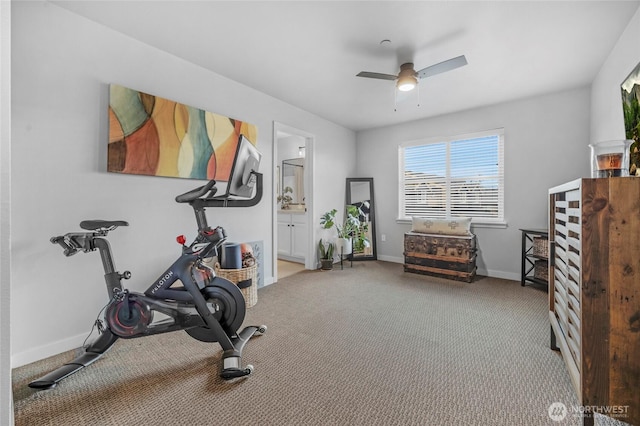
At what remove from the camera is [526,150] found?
3928 mm

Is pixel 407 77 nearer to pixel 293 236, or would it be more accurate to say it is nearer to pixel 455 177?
pixel 455 177

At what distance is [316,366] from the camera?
6.13 feet

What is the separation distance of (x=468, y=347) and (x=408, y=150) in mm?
3667

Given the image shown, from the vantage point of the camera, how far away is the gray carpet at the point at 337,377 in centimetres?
144

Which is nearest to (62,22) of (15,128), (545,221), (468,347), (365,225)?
(15,128)

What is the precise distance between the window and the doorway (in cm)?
174

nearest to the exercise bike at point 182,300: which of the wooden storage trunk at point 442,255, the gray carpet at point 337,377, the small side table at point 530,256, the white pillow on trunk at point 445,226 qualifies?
the gray carpet at point 337,377

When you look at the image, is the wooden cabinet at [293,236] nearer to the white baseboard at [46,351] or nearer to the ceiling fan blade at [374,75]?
the ceiling fan blade at [374,75]

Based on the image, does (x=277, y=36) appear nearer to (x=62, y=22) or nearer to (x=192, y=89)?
(x=192, y=89)

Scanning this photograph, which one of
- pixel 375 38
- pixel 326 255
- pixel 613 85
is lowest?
pixel 326 255

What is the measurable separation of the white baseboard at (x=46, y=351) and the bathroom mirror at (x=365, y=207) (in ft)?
13.0

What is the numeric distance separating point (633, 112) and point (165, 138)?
3706 millimetres

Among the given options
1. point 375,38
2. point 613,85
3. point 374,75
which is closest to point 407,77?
point 374,75

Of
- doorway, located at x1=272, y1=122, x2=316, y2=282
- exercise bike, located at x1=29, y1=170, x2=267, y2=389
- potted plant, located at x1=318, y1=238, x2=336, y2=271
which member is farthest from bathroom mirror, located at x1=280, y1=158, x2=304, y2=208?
exercise bike, located at x1=29, y1=170, x2=267, y2=389
